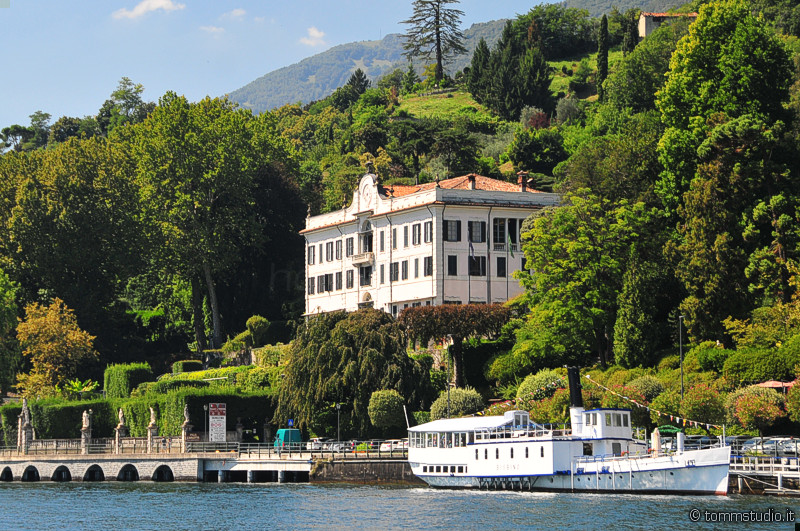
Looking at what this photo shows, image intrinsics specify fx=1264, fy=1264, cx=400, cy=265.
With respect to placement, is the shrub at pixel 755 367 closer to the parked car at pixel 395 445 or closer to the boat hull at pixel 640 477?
the boat hull at pixel 640 477

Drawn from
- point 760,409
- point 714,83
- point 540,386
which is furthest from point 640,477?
point 714,83

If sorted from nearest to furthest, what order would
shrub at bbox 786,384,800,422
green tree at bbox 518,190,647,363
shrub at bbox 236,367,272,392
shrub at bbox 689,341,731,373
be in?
shrub at bbox 786,384,800,422 < shrub at bbox 689,341,731,373 < green tree at bbox 518,190,647,363 < shrub at bbox 236,367,272,392

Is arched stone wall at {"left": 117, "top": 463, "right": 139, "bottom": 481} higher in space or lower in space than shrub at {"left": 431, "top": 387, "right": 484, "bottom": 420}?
lower

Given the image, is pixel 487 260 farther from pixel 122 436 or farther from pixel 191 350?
pixel 191 350

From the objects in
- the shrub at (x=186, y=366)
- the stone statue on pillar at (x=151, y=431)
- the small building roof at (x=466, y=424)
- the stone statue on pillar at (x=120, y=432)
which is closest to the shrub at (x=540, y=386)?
the small building roof at (x=466, y=424)

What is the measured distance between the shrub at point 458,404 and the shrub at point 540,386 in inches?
112

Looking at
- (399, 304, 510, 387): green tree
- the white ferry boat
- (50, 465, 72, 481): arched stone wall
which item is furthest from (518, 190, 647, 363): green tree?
(50, 465, 72, 481): arched stone wall

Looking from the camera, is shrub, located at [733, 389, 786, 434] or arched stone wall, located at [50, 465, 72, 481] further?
arched stone wall, located at [50, 465, 72, 481]

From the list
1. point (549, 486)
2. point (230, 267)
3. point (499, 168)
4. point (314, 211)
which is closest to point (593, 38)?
point (499, 168)

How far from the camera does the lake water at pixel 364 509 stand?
48656 millimetres

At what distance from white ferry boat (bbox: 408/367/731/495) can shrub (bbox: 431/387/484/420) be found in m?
6.24

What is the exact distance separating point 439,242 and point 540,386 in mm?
21370

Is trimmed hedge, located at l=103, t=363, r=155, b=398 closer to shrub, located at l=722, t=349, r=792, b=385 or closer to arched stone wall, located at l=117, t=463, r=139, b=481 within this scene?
arched stone wall, located at l=117, t=463, r=139, b=481

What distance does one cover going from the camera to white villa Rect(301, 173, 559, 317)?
89688 mm
